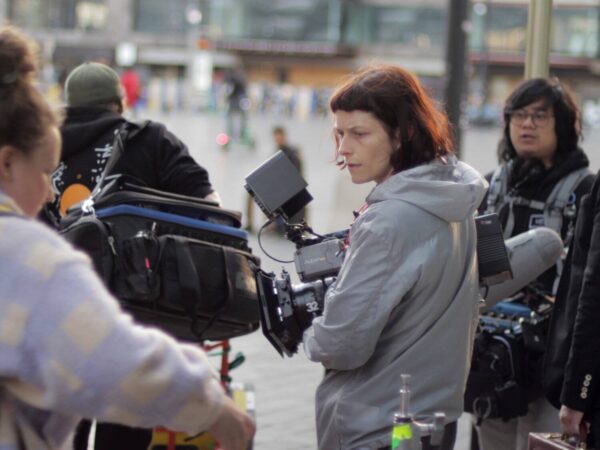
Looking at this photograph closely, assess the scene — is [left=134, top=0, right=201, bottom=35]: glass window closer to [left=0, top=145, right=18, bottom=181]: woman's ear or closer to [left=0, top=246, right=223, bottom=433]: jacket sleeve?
[left=0, top=145, right=18, bottom=181]: woman's ear

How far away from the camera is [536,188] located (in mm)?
5219

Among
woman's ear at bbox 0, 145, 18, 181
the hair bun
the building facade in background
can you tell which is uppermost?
the hair bun

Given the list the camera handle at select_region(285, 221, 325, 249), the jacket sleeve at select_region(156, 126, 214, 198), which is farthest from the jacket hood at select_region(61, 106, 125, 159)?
the camera handle at select_region(285, 221, 325, 249)

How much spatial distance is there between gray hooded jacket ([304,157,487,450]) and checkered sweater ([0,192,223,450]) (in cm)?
114

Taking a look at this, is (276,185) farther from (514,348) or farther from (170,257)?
(514,348)

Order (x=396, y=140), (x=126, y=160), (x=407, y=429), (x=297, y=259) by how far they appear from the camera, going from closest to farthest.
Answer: (x=407, y=429) < (x=396, y=140) < (x=297, y=259) < (x=126, y=160)

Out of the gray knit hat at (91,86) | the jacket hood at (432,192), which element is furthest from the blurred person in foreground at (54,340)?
the gray knit hat at (91,86)

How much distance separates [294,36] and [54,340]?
69556 millimetres

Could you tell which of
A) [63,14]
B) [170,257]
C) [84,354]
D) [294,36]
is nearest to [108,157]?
[170,257]

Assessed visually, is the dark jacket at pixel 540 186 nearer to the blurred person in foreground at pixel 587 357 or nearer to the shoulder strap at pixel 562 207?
the shoulder strap at pixel 562 207

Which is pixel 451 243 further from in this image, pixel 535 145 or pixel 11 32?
pixel 535 145

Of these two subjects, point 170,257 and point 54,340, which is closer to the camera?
point 54,340

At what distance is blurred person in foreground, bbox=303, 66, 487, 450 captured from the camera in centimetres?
338

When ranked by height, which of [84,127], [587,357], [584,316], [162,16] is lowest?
[587,357]
